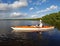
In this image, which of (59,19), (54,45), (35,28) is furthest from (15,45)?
(59,19)

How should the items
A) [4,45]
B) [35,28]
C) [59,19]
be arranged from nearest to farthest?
[4,45] < [35,28] < [59,19]

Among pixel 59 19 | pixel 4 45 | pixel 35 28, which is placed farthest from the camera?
pixel 59 19

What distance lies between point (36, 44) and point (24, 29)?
27.2 m

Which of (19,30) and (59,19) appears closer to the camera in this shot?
(19,30)

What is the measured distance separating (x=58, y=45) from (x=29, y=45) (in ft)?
19.9

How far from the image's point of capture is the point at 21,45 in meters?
35.1

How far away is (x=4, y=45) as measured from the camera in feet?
114

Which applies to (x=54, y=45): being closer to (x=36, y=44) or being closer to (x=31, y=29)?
(x=36, y=44)

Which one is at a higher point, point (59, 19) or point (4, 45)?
point (59, 19)

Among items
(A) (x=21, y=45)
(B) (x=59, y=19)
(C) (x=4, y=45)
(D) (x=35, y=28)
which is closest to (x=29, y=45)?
(A) (x=21, y=45)

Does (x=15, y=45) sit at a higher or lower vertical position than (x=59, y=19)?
lower

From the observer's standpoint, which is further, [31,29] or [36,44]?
[31,29]

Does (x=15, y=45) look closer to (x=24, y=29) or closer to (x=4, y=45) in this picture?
(x=4, y=45)

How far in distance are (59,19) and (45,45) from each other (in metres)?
98.5
